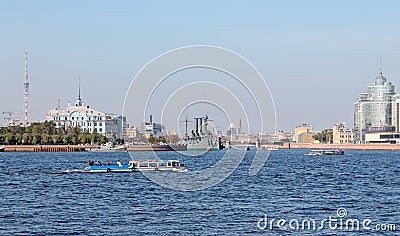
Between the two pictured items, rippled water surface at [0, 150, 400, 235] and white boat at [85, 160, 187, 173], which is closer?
rippled water surface at [0, 150, 400, 235]

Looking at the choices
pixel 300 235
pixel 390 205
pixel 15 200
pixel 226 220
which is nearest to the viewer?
pixel 300 235

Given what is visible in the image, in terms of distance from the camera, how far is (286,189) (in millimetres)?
69188

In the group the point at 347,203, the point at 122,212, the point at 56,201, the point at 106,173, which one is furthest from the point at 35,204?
the point at 106,173

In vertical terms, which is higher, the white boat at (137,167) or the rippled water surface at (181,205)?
the white boat at (137,167)

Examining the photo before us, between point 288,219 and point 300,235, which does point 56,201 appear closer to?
point 288,219

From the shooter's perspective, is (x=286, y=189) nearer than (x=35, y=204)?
No

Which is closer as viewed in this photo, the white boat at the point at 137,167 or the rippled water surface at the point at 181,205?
the rippled water surface at the point at 181,205

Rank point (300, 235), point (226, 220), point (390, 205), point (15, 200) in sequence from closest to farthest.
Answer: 1. point (300, 235)
2. point (226, 220)
3. point (390, 205)
4. point (15, 200)

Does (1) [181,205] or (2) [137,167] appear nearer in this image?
(1) [181,205]

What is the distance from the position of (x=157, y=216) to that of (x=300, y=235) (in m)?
10.5

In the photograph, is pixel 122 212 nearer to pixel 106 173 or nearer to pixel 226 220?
pixel 226 220

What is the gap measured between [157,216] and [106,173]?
4409 cm

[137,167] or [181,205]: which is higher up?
[137,167]

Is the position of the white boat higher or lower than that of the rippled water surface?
higher
